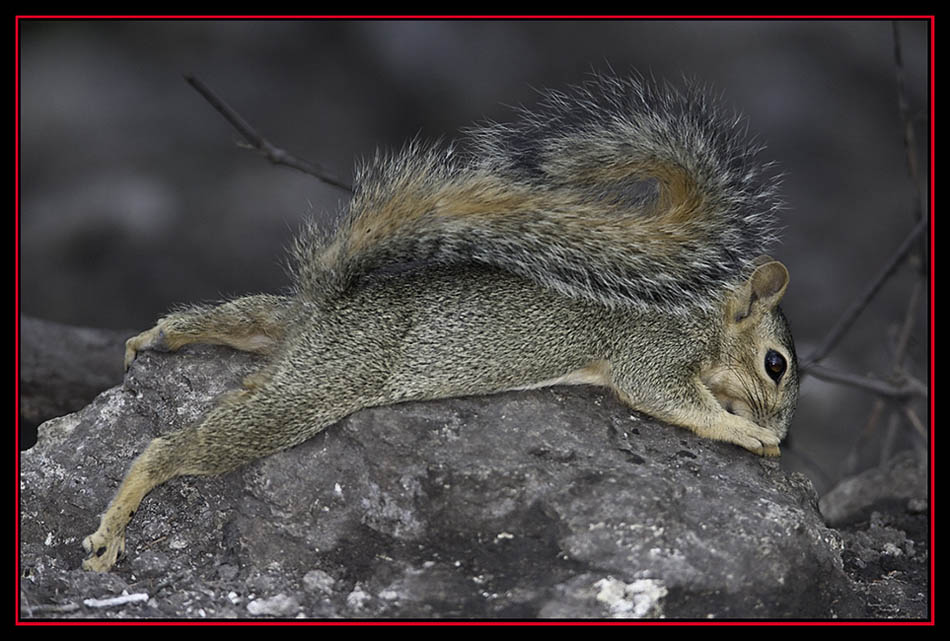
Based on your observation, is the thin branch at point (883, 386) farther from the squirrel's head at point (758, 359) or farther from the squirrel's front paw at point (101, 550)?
the squirrel's front paw at point (101, 550)

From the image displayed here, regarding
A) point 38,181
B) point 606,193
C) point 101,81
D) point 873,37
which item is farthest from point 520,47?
point 606,193

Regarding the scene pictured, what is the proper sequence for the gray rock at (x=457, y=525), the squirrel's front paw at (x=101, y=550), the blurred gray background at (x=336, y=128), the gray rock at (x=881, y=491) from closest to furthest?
the gray rock at (x=457, y=525)
the squirrel's front paw at (x=101, y=550)
the gray rock at (x=881, y=491)
the blurred gray background at (x=336, y=128)

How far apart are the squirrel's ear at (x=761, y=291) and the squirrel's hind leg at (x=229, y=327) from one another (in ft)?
3.64

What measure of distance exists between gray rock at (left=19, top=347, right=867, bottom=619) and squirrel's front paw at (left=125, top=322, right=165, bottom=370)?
0.21 metres

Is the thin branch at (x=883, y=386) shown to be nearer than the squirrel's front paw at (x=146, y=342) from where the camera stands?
No

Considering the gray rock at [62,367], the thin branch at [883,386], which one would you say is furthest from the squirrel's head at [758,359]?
the gray rock at [62,367]

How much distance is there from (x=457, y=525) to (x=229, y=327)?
864mm

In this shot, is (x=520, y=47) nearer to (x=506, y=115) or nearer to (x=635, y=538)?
(x=506, y=115)

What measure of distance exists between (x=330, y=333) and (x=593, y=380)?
639 mm

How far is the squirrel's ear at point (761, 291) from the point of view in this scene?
8.91 ft

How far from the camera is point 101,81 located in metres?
6.15

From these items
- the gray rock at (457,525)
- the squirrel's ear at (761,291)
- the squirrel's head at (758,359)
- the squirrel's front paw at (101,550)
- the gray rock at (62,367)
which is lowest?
the gray rock at (62,367)

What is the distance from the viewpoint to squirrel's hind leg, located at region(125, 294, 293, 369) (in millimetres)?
2838

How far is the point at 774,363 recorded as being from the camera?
2793 millimetres
